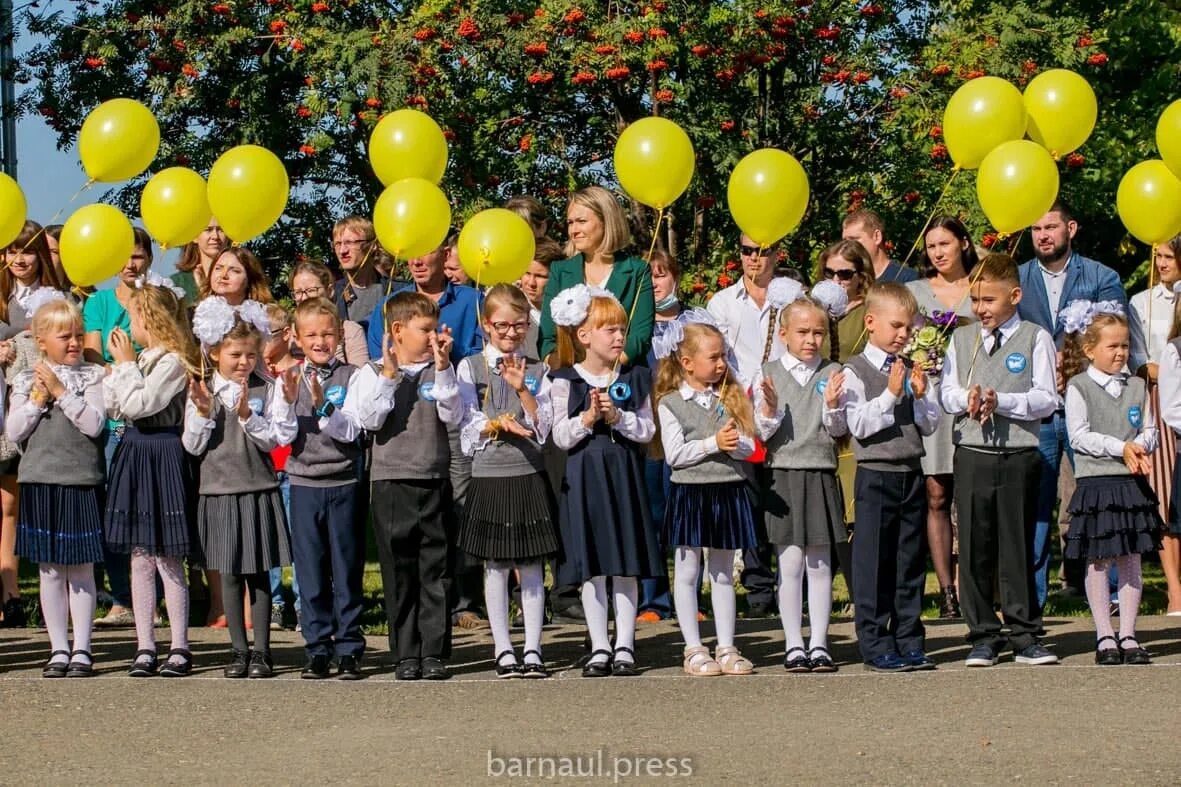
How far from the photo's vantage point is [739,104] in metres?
15.0

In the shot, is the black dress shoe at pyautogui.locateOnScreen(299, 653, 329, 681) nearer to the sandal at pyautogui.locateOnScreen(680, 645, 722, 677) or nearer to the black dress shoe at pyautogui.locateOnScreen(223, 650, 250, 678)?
the black dress shoe at pyautogui.locateOnScreen(223, 650, 250, 678)

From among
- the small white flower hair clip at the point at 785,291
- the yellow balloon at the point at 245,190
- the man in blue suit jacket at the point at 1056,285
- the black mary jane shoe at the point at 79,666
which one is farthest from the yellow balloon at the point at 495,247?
the man in blue suit jacket at the point at 1056,285

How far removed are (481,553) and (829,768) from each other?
2.56 metres

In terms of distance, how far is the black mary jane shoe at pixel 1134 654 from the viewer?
8.55 meters

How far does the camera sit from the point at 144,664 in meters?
8.78

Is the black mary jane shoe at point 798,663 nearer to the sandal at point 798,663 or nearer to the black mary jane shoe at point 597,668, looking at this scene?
the sandal at point 798,663

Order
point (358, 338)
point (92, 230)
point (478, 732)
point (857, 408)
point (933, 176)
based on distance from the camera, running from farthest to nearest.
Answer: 1. point (933, 176)
2. point (358, 338)
3. point (92, 230)
4. point (857, 408)
5. point (478, 732)

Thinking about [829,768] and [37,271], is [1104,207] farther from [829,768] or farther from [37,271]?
[829,768]

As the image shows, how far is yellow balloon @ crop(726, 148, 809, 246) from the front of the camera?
9023 mm

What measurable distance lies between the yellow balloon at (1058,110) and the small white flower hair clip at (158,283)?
419 cm

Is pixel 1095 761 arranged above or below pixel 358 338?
below

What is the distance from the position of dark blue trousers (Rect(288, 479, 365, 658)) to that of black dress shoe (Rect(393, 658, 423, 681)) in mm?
219

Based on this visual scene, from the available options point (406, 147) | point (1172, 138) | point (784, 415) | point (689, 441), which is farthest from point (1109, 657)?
point (406, 147)

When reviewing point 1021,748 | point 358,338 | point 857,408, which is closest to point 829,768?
point 1021,748
